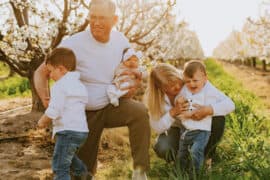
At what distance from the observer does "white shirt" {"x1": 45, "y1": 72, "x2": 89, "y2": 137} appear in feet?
12.0

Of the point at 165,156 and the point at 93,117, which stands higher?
the point at 93,117

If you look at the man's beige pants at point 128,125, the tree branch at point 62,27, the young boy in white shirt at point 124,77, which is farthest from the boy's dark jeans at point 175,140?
the tree branch at point 62,27

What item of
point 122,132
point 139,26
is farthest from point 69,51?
point 139,26

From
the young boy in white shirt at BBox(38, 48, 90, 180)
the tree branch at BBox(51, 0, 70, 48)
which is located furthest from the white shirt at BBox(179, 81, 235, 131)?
the tree branch at BBox(51, 0, 70, 48)

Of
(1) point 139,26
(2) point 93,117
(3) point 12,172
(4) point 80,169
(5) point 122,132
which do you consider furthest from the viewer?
(1) point 139,26

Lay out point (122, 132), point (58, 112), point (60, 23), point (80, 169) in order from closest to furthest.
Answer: point (58, 112) → point (80, 169) → point (122, 132) → point (60, 23)

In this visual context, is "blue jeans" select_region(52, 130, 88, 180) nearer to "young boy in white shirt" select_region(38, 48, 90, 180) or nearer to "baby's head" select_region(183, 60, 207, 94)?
"young boy in white shirt" select_region(38, 48, 90, 180)

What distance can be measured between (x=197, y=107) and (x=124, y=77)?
731 millimetres

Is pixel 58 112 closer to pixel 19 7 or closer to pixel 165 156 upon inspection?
pixel 165 156

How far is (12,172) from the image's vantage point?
5.17 metres

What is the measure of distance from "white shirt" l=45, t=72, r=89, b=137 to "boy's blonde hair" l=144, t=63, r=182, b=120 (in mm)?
798

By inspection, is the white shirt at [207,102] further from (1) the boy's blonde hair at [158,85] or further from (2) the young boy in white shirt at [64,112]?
(2) the young boy in white shirt at [64,112]

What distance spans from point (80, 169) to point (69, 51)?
3.35 feet

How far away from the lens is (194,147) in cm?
396
